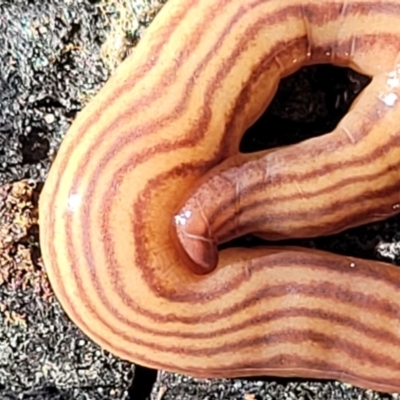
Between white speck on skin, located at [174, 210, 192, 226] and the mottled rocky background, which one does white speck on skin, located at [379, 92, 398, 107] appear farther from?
white speck on skin, located at [174, 210, 192, 226]

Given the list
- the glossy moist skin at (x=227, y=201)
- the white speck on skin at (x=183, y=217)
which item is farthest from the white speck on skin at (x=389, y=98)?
the white speck on skin at (x=183, y=217)

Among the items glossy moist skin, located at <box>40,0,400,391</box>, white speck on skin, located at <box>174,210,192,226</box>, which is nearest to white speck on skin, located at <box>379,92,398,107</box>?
glossy moist skin, located at <box>40,0,400,391</box>

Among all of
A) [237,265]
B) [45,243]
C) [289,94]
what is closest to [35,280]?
[45,243]

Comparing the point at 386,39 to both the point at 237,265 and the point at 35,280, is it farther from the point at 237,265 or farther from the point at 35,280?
the point at 35,280

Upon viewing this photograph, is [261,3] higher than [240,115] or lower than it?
higher

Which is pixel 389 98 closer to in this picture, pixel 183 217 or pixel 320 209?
pixel 320 209

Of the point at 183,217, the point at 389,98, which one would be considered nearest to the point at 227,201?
the point at 183,217
